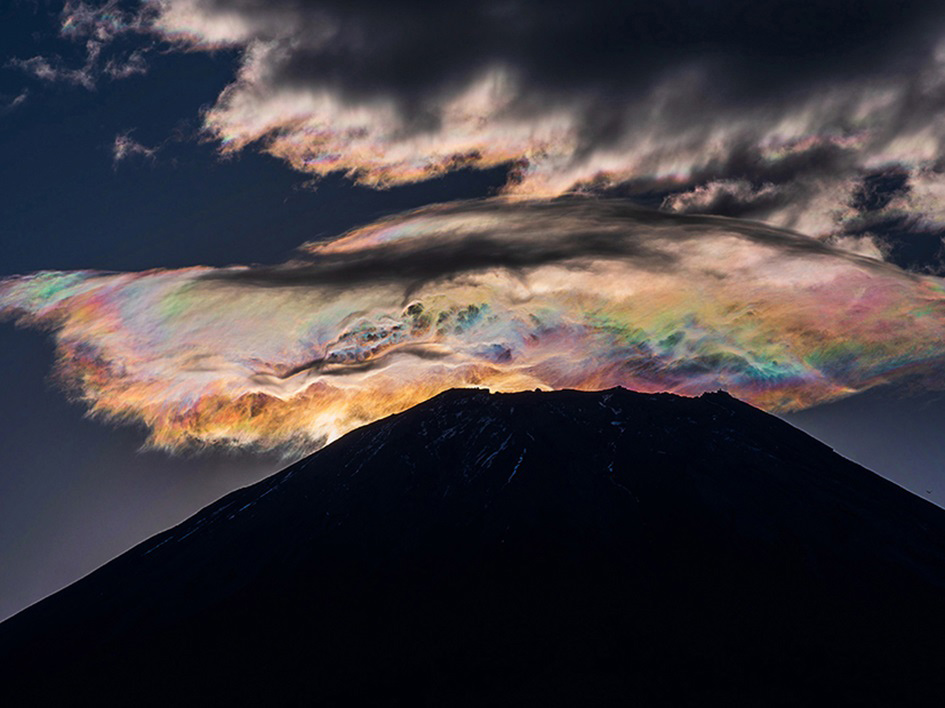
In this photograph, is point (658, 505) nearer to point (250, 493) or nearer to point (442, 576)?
point (442, 576)

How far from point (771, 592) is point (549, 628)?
41545mm

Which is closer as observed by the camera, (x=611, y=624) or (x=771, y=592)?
(x=611, y=624)

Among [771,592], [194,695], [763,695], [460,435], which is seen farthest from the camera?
[460,435]

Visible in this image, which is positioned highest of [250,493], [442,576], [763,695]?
[763,695]

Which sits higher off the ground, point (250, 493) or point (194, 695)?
point (194, 695)

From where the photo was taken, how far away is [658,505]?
144000 millimetres

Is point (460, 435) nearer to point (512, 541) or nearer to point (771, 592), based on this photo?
point (512, 541)

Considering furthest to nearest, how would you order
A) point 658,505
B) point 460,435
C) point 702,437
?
point 460,435 → point 702,437 → point 658,505

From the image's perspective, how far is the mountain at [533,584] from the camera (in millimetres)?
94688

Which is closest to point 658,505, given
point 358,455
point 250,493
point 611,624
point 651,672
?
point 611,624

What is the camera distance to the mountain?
9469 cm

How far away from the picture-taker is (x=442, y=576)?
12825 centimetres

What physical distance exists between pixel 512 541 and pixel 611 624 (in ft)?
113

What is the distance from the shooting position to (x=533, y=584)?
12150 cm
